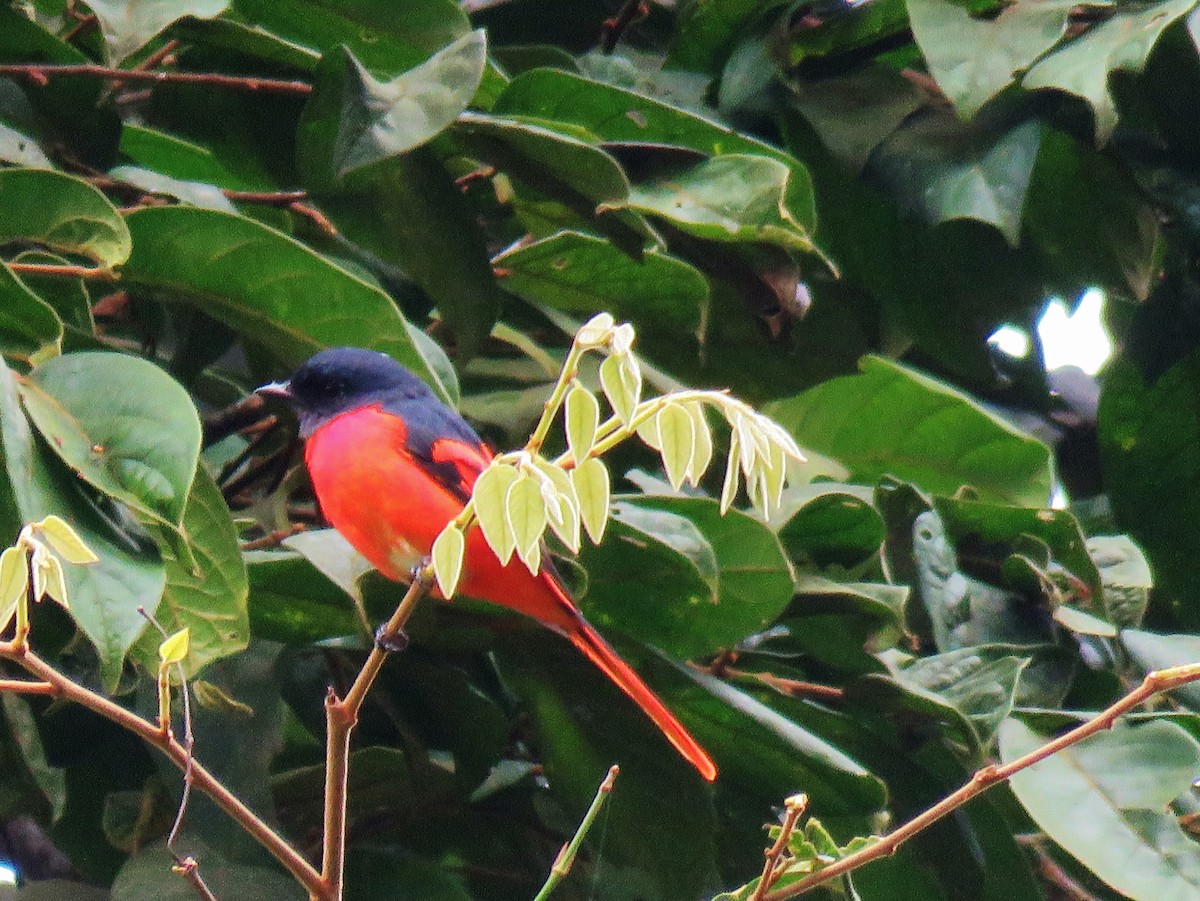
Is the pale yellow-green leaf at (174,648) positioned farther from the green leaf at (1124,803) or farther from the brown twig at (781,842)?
the green leaf at (1124,803)

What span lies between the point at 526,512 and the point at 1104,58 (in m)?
2.01

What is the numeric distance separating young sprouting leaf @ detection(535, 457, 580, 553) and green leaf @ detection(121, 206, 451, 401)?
3.88 feet

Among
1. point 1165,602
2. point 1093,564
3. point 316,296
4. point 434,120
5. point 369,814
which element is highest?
point 434,120

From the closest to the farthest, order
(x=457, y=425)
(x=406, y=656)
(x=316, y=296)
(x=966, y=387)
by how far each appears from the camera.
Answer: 1. (x=316, y=296)
2. (x=406, y=656)
3. (x=457, y=425)
4. (x=966, y=387)

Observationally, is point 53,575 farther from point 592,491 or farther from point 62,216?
point 62,216

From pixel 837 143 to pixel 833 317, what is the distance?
38 cm

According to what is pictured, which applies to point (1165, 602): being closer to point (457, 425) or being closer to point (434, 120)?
point (457, 425)

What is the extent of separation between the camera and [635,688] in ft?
8.29

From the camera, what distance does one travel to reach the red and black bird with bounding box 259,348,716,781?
255 centimetres

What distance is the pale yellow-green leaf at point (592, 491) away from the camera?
50.9 inches

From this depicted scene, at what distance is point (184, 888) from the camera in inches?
89.4

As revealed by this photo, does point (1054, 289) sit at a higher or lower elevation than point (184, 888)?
higher

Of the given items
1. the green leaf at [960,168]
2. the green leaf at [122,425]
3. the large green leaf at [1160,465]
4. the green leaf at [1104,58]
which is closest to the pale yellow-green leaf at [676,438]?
the green leaf at [122,425]

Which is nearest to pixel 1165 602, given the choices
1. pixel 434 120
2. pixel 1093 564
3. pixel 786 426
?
pixel 1093 564
